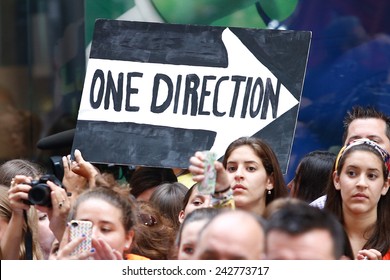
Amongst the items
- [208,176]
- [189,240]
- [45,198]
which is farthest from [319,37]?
[189,240]

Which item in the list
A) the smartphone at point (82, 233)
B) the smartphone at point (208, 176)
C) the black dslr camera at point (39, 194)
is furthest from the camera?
the black dslr camera at point (39, 194)

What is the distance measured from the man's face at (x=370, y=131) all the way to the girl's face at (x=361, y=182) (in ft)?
1.90

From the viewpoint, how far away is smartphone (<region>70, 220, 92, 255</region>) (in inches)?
187

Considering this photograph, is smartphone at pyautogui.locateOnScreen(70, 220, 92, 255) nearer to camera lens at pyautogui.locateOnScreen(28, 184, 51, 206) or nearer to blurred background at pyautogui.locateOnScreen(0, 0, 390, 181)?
camera lens at pyautogui.locateOnScreen(28, 184, 51, 206)

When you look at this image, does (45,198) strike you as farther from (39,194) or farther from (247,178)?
(247,178)

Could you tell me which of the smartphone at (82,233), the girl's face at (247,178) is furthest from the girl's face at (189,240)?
the girl's face at (247,178)

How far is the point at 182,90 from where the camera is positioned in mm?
6656

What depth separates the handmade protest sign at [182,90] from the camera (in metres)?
6.55

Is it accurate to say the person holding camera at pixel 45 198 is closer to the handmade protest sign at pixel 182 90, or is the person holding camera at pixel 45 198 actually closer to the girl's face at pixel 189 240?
the girl's face at pixel 189 240

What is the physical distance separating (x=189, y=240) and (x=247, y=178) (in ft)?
4.20

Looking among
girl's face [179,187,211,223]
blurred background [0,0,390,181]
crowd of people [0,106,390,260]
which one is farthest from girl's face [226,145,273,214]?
blurred background [0,0,390,181]
